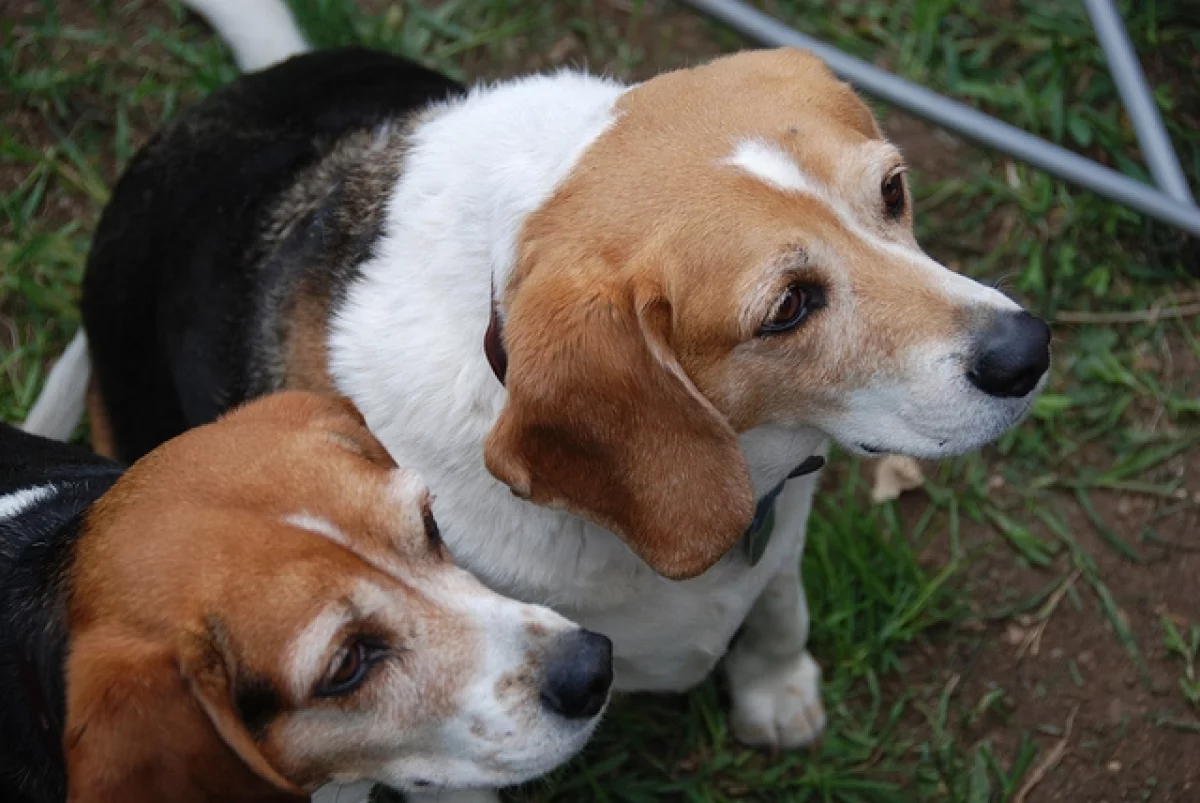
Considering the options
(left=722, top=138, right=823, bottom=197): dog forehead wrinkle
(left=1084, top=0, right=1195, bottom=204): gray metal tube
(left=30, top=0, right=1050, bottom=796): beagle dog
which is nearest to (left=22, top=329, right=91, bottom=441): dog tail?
(left=30, top=0, right=1050, bottom=796): beagle dog

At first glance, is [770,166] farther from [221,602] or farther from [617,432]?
[221,602]

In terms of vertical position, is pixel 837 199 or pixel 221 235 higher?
pixel 837 199

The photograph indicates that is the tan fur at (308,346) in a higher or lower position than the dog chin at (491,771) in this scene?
higher

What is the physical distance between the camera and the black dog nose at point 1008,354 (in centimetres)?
291

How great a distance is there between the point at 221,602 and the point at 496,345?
81cm

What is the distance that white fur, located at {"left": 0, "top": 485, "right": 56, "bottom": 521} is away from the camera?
11.1ft

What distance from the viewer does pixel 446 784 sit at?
118 inches

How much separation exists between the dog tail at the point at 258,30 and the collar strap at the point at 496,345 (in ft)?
7.96

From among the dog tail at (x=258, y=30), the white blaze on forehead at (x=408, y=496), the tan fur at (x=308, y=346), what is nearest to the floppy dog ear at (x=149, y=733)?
the white blaze on forehead at (x=408, y=496)

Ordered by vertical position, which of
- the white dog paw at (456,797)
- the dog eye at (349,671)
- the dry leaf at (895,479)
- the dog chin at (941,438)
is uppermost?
the dog eye at (349,671)

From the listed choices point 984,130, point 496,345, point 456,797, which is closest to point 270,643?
point 496,345

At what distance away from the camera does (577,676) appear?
2.96 metres

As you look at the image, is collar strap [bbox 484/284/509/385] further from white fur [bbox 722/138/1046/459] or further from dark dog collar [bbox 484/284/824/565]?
white fur [bbox 722/138/1046/459]

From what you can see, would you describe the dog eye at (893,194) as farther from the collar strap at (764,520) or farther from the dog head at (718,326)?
the collar strap at (764,520)
